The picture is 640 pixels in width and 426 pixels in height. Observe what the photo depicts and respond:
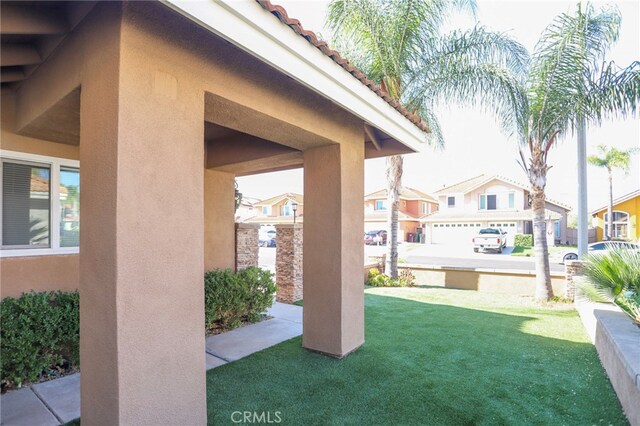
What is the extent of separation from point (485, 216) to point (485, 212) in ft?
3.04

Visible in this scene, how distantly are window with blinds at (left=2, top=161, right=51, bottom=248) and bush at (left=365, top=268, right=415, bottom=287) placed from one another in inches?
392

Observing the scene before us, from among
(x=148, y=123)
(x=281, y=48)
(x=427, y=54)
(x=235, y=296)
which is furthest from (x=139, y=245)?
(x=427, y=54)

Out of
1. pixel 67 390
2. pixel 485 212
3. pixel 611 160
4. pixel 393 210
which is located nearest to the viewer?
pixel 67 390

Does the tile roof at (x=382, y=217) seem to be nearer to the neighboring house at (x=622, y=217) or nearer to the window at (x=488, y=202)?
the window at (x=488, y=202)

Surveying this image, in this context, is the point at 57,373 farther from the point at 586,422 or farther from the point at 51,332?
the point at 586,422

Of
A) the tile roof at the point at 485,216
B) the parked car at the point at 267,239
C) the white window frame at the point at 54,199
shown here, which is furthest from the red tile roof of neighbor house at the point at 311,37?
the parked car at the point at 267,239

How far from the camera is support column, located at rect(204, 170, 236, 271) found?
7628 millimetres

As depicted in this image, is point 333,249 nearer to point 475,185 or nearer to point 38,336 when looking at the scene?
point 38,336

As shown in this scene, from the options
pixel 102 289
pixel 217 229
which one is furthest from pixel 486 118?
pixel 102 289

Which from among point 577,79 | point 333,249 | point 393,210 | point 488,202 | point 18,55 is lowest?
point 333,249

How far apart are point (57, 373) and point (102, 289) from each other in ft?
Answer: 10.6

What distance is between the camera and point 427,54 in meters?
10.6

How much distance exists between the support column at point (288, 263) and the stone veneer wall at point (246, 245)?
113 cm

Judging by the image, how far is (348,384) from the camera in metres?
4.54
